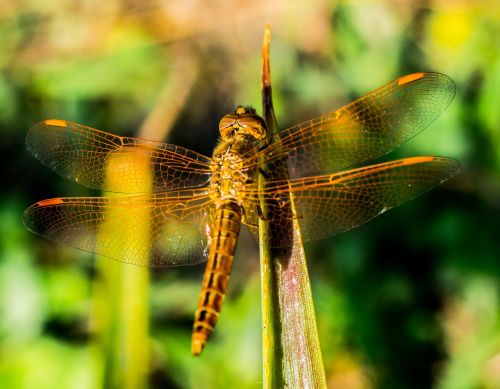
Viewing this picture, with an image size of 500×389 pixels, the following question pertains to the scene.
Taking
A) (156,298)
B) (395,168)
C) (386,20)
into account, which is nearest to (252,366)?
(156,298)

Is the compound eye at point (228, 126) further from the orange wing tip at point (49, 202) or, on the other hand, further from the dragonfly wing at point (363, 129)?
the orange wing tip at point (49, 202)

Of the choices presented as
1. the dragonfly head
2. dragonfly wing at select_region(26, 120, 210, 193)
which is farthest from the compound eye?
dragonfly wing at select_region(26, 120, 210, 193)

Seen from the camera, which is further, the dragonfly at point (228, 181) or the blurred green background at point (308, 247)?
the blurred green background at point (308, 247)

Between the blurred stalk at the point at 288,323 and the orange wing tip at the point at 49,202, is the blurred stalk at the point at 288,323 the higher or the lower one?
the lower one

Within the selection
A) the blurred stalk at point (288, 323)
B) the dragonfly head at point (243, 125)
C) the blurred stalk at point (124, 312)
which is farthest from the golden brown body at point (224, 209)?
the blurred stalk at point (288, 323)

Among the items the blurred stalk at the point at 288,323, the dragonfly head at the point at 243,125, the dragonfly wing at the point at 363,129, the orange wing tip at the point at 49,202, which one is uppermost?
the dragonfly head at the point at 243,125

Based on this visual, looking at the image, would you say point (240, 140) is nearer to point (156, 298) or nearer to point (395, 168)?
point (395, 168)
